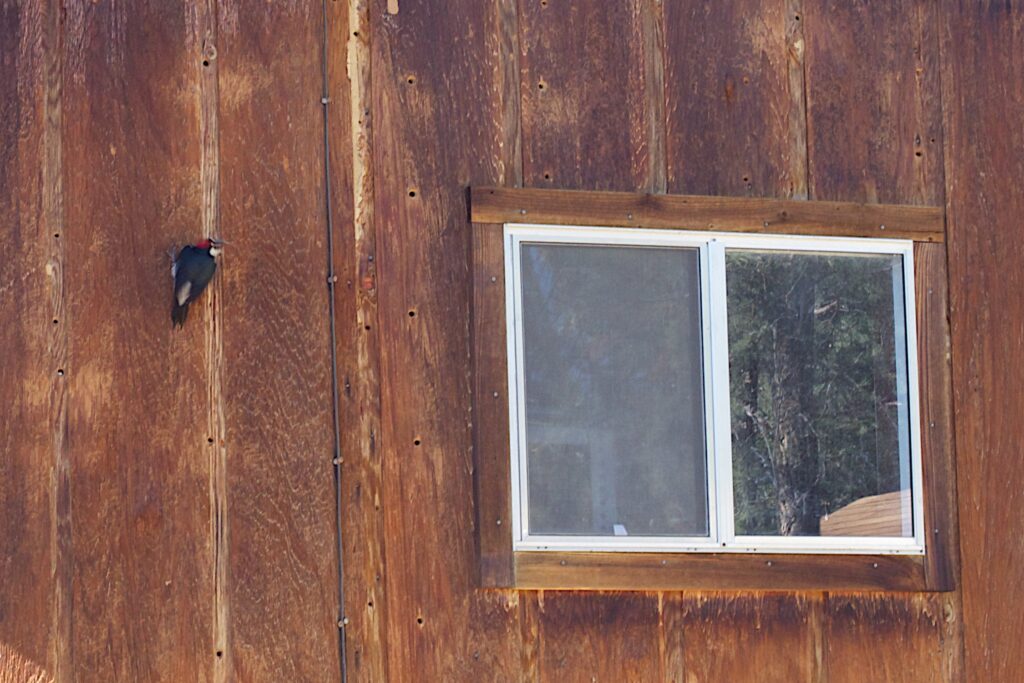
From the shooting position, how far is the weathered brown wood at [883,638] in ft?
17.3

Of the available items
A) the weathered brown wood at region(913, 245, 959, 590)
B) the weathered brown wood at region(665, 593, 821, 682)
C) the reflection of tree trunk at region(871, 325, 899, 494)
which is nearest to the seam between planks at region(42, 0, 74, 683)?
the weathered brown wood at region(665, 593, 821, 682)

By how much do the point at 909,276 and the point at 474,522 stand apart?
62.8 inches

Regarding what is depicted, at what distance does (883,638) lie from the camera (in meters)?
5.31

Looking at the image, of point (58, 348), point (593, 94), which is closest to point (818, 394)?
point (593, 94)

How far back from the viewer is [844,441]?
5.41m

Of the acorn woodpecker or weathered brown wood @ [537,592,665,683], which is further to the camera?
weathered brown wood @ [537,592,665,683]

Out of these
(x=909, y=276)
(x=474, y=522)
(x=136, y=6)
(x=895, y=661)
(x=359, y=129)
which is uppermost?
(x=136, y=6)

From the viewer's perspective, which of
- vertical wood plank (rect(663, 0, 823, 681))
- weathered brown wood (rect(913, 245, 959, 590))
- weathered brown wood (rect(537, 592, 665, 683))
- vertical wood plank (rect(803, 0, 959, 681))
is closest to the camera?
weathered brown wood (rect(537, 592, 665, 683))

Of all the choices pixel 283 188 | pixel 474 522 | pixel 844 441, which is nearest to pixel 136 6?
pixel 283 188

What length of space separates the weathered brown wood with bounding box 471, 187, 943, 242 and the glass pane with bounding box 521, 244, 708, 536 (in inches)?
3.9

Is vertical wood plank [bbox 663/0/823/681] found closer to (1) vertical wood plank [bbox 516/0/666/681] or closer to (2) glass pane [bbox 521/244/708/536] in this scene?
(1) vertical wood plank [bbox 516/0/666/681]

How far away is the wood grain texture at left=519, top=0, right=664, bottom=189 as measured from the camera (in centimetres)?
532

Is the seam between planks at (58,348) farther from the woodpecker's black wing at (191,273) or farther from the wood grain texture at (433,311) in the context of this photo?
the wood grain texture at (433,311)

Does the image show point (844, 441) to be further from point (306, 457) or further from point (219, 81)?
A: point (219, 81)
